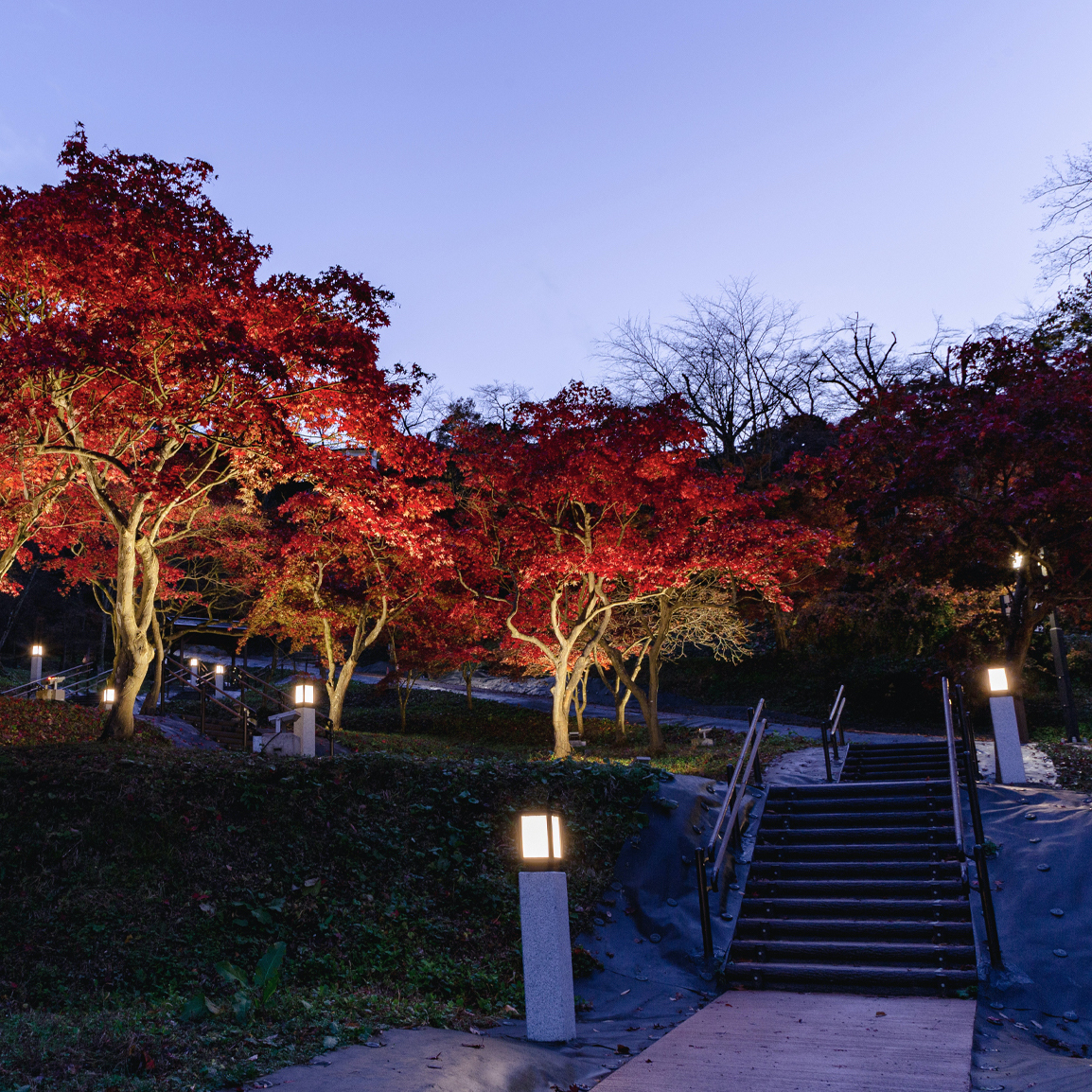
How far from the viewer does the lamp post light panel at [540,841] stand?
18.4 ft

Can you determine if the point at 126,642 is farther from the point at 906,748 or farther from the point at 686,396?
the point at 686,396

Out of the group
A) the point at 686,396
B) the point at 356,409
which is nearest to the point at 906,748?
the point at 356,409

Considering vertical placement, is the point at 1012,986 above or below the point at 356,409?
below

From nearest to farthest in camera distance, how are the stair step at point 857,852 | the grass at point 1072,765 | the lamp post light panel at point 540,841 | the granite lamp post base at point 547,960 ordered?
1. the granite lamp post base at point 547,960
2. the lamp post light panel at point 540,841
3. the stair step at point 857,852
4. the grass at point 1072,765

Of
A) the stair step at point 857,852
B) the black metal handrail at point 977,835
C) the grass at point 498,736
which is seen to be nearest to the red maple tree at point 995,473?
the black metal handrail at point 977,835

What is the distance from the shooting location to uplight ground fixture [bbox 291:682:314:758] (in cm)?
1291

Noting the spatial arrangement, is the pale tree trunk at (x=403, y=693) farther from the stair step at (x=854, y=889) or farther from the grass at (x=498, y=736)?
the stair step at (x=854, y=889)

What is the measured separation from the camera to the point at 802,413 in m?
29.9

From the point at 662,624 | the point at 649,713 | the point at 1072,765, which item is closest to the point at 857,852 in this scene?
the point at 1072,765

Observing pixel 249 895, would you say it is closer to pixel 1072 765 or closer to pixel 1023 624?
pixel 1072 765

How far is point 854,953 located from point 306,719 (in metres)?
8.90

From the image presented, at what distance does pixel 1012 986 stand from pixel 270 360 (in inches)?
377

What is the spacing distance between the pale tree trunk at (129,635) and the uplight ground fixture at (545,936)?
7065 millimetres

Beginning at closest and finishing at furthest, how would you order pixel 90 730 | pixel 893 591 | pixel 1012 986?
pixel 1012 986 → pixel 90 730 → pixel 893 591
